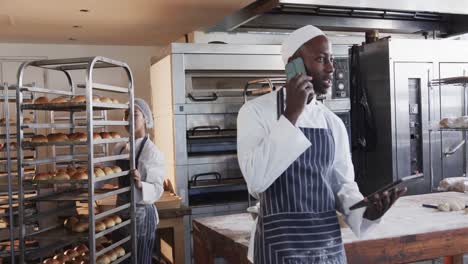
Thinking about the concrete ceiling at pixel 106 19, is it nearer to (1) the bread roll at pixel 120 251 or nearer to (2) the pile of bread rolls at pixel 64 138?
(2) the pile of bread rolls at pixel 64 138

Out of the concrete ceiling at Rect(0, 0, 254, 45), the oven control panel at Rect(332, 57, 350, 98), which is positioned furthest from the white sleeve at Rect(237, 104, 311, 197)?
the oven control panel at Rect(332, 57, 350, 98)

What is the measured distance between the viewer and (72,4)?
367cm

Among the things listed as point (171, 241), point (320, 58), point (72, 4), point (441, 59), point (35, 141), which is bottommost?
point (171, 241)

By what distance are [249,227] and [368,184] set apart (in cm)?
263

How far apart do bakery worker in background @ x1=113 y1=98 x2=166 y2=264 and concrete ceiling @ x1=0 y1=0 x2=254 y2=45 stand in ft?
3.26

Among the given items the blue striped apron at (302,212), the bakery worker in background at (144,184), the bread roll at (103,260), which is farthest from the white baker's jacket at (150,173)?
the blue striped apron at (302,212)

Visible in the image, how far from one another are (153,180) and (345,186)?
169cm

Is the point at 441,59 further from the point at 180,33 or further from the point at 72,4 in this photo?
the point at 72,4

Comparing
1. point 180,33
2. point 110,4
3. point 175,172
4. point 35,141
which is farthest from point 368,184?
point 35,141

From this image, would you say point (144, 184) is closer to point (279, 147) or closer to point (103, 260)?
point (103, 260)

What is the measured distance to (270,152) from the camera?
59.3 inches

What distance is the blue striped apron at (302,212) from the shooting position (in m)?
1.62

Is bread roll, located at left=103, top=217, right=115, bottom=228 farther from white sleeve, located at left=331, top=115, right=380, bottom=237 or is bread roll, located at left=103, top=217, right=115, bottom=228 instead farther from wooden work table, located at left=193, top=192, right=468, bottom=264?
white sleeve, located at left=331, top=115, right=380, bottom=237

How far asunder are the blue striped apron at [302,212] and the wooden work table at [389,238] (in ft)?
1.24
